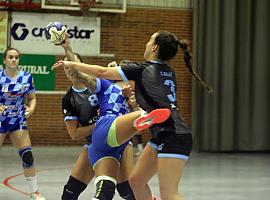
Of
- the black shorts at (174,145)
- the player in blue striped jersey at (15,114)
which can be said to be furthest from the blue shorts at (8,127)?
the black shorts at (174,145)

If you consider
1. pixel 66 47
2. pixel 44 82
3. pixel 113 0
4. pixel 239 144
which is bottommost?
pixel 239 144

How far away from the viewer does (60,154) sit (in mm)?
11500

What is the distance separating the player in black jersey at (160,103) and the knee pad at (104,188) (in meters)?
0.29

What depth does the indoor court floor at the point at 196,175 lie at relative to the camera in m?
6.85

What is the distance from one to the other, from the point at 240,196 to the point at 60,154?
5555 mm

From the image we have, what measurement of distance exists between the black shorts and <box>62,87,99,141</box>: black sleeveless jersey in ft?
2.87

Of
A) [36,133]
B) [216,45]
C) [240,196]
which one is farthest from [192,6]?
[240,196]

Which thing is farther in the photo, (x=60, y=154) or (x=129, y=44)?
(x=129, y=44)

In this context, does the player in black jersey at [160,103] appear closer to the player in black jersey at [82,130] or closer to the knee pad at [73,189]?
the player in black jersey at [82,130]

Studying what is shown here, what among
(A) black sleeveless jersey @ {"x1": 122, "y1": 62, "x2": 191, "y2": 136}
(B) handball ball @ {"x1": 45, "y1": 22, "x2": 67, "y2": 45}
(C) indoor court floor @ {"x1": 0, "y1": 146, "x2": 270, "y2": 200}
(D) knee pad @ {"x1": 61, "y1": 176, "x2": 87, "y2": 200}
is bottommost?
(C) indoor court floor @ {"x1": 0, "y1": 146, "x2": 270, "y2": 200}

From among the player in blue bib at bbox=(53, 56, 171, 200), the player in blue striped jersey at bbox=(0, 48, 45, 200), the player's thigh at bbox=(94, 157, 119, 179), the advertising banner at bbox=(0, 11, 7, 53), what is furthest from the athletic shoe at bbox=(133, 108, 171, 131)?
the advertising banner at bbox=(0, 11, 7, 53)

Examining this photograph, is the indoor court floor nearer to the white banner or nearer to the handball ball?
the white banner

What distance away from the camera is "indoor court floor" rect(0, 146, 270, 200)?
685 cm

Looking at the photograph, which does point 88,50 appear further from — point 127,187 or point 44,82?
point 127,187
